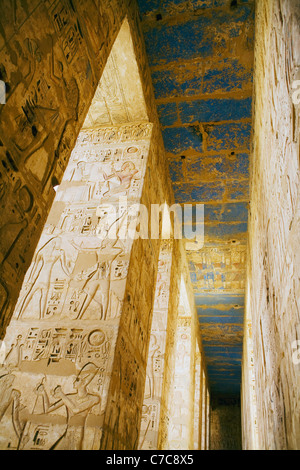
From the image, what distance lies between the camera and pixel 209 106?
445 centimetres

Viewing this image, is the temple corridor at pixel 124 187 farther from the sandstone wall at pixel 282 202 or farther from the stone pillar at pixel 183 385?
the stone pillar at pixel 183 385

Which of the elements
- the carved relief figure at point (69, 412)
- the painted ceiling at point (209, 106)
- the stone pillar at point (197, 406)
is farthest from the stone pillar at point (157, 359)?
the stone pillar at point (197, 406)

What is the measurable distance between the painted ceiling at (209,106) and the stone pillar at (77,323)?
1069 mm

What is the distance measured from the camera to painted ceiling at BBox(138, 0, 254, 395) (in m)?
3.70

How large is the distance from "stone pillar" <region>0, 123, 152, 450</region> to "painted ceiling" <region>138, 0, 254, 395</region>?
107cm

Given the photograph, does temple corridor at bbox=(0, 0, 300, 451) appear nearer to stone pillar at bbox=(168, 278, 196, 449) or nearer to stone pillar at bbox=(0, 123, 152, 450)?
stone pillar at bbox=(0, 123, 152, 450)

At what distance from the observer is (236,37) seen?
378 cm

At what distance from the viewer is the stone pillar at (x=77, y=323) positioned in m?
2.36

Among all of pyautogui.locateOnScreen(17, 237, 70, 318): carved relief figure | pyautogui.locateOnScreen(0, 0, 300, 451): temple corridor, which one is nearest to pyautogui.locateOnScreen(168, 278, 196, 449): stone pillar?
pyautogui.locateOnScreen(0, 0, 300, 451): temple corridor

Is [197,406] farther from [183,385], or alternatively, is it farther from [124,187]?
[124,187]

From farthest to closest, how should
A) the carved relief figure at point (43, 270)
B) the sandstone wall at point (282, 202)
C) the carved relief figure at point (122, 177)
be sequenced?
1. the carved relief figure at point (122, 177)
2. the carved relief figure at point (43, 270)
3. the sandstone wall at point (282, 202)

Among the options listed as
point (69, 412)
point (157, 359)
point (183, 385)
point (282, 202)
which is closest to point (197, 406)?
point (183, 385)
